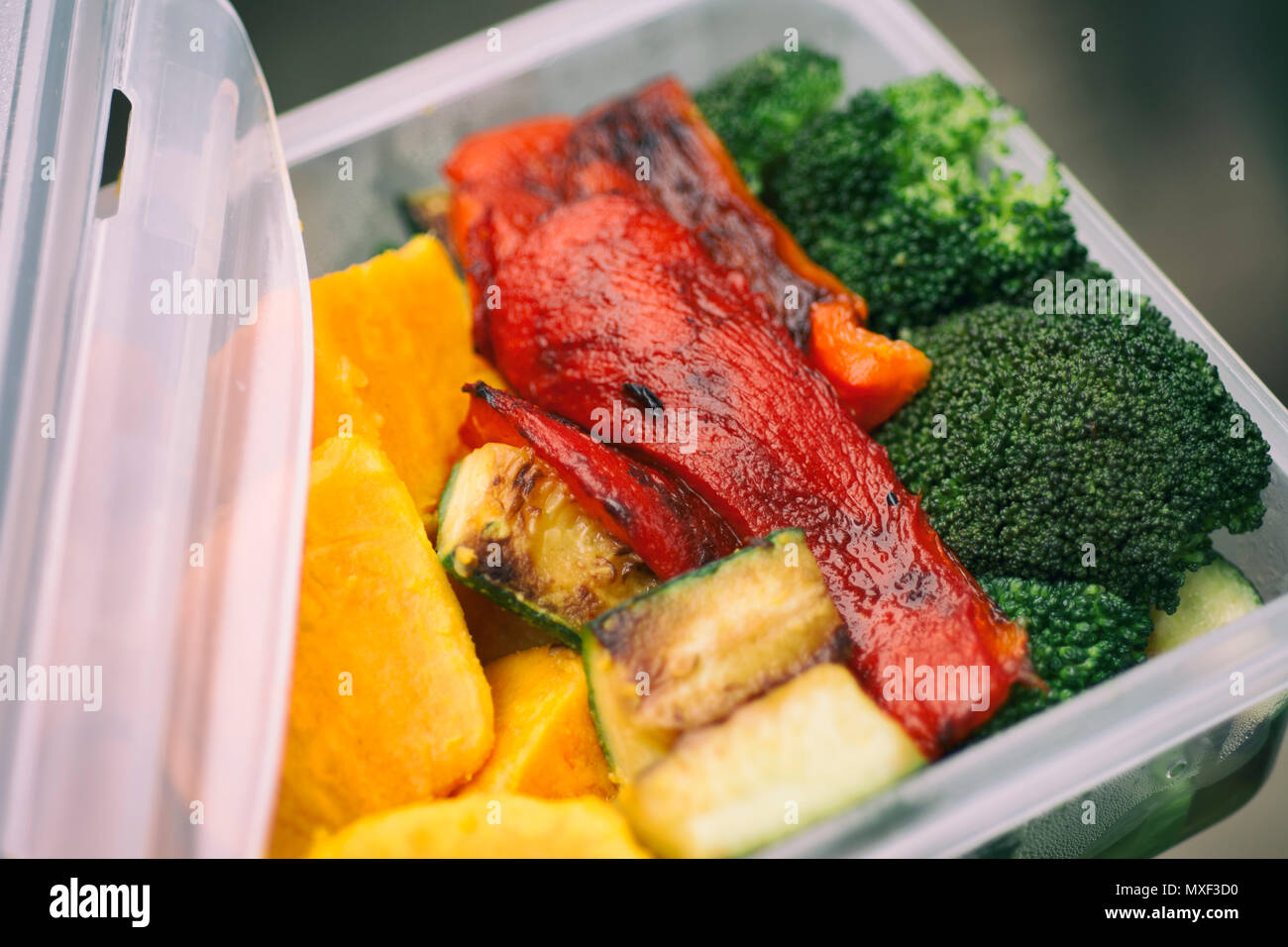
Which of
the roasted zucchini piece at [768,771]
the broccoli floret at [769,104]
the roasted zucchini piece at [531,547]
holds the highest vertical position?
the broccoli floret at [769,104]

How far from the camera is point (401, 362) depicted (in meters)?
1.61

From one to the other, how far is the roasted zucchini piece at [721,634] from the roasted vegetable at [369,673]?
0.73 ft

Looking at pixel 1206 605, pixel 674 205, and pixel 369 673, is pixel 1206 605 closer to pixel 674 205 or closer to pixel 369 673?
pixel 674 205

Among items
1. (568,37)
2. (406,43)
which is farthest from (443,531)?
(406,43)

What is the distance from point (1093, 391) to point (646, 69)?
121 centimetres

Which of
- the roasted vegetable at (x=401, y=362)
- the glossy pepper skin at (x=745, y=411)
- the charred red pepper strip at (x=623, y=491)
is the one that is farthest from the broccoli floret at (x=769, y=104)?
the charred red pepper strip at (x=623, y=491)

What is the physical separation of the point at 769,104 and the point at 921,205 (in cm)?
39

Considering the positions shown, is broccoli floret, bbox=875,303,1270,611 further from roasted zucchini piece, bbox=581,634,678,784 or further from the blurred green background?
the blurred green background

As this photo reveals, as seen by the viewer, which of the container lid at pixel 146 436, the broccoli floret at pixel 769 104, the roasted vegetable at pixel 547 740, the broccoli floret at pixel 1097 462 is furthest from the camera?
the broccoli floret at pixel 769 104

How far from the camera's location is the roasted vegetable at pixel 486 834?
112cm

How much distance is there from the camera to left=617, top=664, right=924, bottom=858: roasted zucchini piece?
3.64 feet

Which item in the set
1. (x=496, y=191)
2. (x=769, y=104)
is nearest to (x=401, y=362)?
(x=496, y=191)

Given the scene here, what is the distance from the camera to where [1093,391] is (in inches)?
57.7

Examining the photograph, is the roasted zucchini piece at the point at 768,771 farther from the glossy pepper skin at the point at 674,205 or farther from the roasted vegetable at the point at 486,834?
the glossy pepper skin at the point at 674,205
